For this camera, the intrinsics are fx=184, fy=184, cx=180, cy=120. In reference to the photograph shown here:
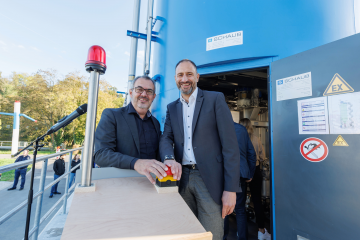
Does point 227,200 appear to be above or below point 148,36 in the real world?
below

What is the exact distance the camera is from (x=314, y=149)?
194 centimetres

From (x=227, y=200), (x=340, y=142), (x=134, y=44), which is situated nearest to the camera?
(x=227, y=200)

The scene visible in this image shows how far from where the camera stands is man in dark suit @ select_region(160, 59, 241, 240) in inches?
59.6

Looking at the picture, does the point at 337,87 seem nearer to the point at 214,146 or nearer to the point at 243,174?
the point at 214,146

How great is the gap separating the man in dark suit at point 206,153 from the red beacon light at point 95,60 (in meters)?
0.80

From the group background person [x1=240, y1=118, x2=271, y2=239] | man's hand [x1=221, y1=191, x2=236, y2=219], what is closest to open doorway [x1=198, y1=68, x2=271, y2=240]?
background person [x1=240, y1=118, x2=271, y2=239]

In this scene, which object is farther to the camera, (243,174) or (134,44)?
(134,44)

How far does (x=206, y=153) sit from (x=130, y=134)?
0.72 meters

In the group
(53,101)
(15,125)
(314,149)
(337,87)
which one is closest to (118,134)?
(314,149)

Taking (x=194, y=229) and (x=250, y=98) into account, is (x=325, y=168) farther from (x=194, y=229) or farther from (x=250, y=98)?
(x=250, y=98)

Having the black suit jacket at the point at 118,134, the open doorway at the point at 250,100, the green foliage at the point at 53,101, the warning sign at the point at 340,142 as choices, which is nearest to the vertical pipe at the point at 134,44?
the open doorway at the point at 250,100

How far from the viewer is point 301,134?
2062 mm

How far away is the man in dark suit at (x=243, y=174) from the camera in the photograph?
2.97 metres

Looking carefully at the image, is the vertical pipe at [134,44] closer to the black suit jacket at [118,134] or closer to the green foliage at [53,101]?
the black suit jacket at [118,134]
